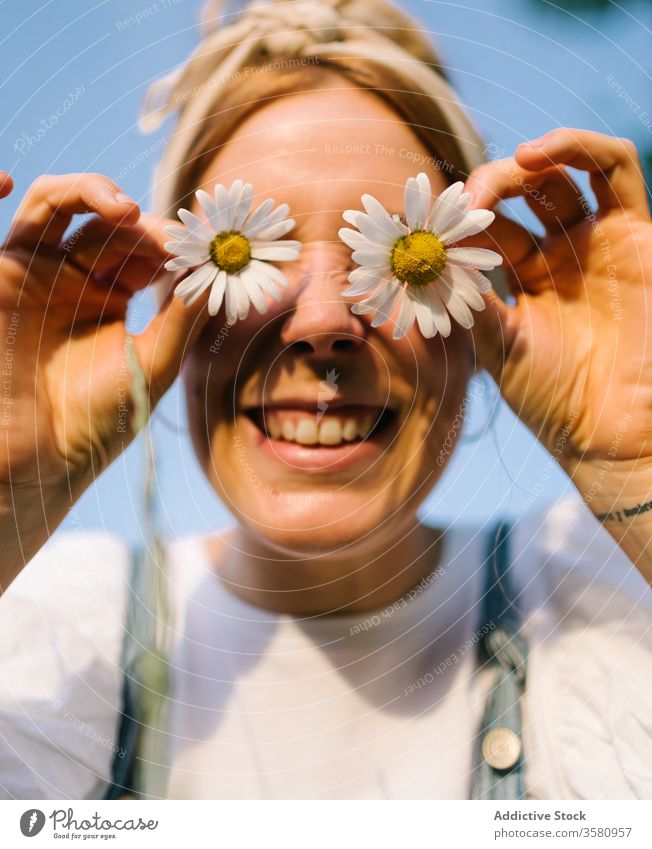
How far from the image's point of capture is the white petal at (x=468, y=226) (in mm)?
637

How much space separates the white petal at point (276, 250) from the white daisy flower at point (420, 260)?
0.05 metres

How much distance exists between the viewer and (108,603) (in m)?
0.77

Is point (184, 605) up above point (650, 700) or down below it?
above

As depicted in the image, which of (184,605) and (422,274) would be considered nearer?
(422,274)

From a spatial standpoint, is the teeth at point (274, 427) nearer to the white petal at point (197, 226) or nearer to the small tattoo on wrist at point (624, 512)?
the white petal at point (197, 226)

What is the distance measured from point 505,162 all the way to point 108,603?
493 millimetres

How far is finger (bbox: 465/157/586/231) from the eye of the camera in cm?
67

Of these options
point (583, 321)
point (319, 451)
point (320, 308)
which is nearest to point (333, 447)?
point (319, 451)

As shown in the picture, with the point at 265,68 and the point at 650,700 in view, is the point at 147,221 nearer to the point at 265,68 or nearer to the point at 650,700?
the point at 265,68

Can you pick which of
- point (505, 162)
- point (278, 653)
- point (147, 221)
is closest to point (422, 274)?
point (505, 162)

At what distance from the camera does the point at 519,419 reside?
75 centimetres

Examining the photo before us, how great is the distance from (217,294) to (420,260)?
6.1 inches

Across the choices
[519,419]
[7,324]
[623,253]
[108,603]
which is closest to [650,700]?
[519,419]
